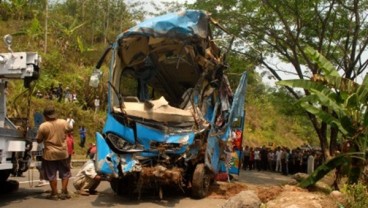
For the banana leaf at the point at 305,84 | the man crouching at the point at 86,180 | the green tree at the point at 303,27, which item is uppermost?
the green tree at the point at 303,27

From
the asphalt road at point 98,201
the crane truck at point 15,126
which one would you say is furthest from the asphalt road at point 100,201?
the crane truck at point 15,126

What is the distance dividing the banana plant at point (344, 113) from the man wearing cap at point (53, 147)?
476 centimetres

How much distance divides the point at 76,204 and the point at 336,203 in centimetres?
417

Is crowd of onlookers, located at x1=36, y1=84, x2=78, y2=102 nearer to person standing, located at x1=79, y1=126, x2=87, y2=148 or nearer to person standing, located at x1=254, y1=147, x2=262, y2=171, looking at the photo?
person standing, located at x1=79, y1=126, x2=87, y2=148

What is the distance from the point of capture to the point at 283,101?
23.5 metres

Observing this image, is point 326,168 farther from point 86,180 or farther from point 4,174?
point 4,174

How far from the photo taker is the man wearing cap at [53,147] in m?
8.37

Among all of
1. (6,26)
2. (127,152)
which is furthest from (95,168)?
(6,26)

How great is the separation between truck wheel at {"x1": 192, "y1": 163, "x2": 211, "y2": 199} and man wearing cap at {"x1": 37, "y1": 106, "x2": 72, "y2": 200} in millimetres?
2316

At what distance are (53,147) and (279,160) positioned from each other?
1852 cm

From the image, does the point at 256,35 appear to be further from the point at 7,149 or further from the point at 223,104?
the point at 7,149

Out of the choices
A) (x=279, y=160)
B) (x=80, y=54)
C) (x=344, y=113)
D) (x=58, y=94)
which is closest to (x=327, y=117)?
(x=344, y=113)

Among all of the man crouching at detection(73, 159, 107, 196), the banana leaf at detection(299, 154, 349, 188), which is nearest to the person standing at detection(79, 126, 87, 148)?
the man crouching at detection(73, 159, 107, 196)

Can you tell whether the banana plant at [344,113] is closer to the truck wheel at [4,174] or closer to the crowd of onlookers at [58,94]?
the truck wheel at [4,174]
